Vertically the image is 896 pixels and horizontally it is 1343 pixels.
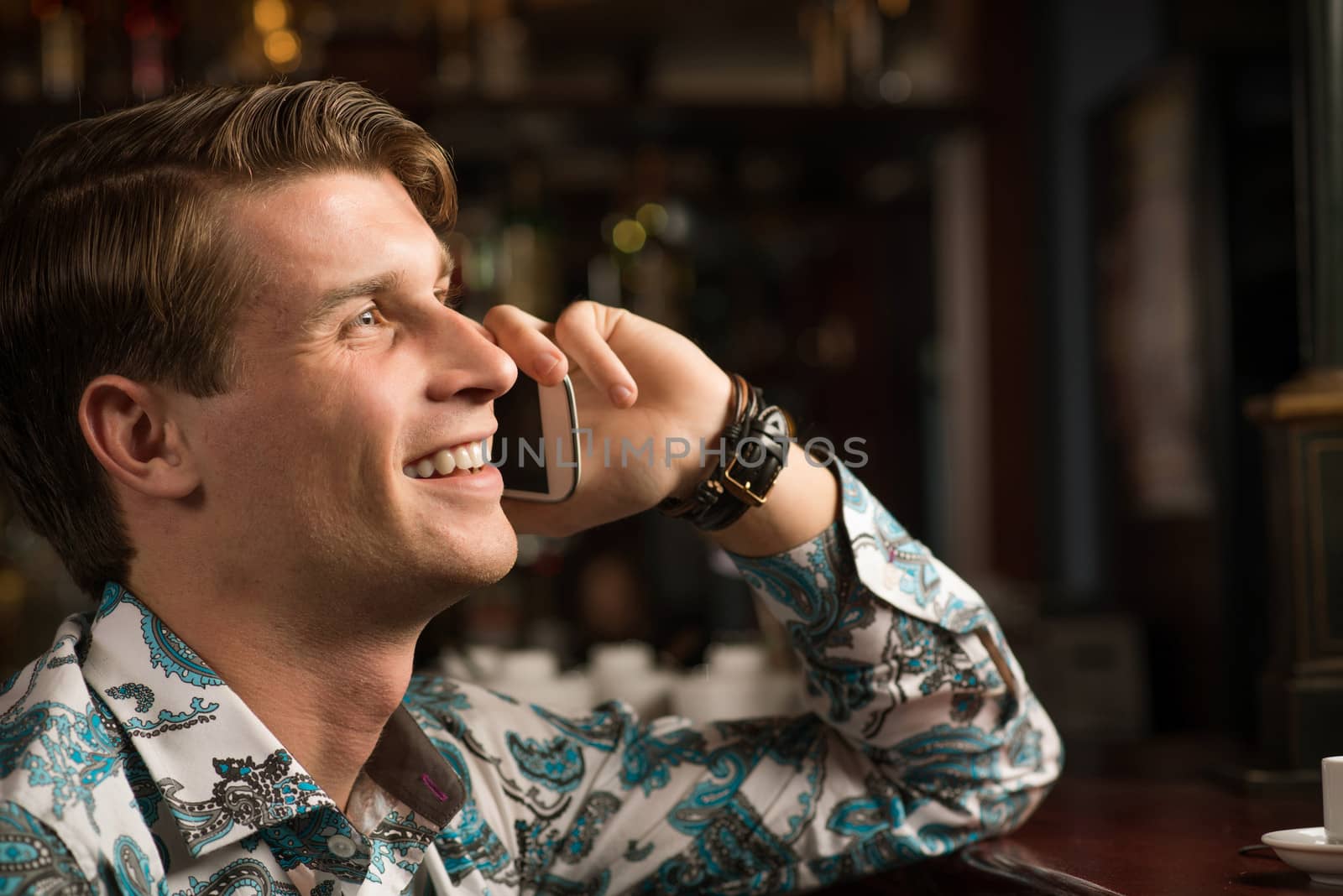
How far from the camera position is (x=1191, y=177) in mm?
2354

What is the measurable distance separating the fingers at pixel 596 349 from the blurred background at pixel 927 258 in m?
0.84

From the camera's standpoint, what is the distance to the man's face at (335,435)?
1.02 meters

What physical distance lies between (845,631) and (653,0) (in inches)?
93.1

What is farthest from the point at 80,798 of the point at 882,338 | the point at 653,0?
the point at 882,338

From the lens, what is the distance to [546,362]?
3.84ft

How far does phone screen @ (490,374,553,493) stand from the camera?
124cm

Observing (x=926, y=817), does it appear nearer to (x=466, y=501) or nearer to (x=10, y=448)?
(x=466, y=501)

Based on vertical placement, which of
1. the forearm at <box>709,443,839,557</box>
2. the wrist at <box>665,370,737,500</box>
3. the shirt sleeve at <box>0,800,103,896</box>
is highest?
the wrist at <box>665,370,737,500</box>

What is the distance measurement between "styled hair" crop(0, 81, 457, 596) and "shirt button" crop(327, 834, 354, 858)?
26 centimetres

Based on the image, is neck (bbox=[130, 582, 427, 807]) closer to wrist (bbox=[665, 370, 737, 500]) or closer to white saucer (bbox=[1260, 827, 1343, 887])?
wrist (bbox=[665, 370, 737, 500])

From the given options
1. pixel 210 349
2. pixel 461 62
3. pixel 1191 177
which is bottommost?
pixel 210 349

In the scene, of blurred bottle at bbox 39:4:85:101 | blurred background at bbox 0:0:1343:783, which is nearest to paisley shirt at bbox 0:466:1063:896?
blurred background at bbox 0:0:1343:783

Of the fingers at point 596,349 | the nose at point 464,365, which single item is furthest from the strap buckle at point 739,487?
the nose at point 464,365

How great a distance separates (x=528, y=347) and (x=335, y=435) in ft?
0.69
